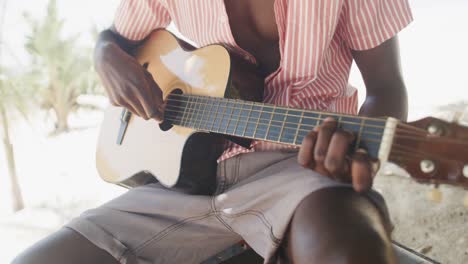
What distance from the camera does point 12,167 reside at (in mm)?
3373

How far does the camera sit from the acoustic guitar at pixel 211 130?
0.56 metres

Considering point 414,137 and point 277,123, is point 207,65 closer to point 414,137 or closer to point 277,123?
point 277,123

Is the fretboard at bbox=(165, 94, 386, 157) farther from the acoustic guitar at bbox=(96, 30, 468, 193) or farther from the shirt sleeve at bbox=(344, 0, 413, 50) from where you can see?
the shirt sleeve at bbox=(344, 0, 413, 50)

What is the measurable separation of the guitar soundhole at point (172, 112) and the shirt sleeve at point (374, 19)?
545 millimetres

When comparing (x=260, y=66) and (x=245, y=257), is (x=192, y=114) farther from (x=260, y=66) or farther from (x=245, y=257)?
(x=245, y=257)

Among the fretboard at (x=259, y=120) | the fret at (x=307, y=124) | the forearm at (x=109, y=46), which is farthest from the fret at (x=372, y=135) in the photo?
the forearm at (x=109, y=46)

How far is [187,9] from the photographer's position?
1193 millimetres

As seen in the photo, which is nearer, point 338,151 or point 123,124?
point 338,151

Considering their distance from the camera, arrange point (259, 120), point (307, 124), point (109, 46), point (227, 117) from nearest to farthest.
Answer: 1. point (307, 124)
2. point (259, 120)
3. point (227, 117)
4. point (109, 46)

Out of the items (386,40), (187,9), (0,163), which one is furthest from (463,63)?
(0,163)

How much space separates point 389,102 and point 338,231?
0.51m

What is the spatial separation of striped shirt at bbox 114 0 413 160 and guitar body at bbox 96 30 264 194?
7 cm

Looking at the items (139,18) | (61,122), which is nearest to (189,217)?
(139,18)

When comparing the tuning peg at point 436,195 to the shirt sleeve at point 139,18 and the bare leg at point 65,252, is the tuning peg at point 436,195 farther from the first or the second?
the shirt sleeve at point 139,18
